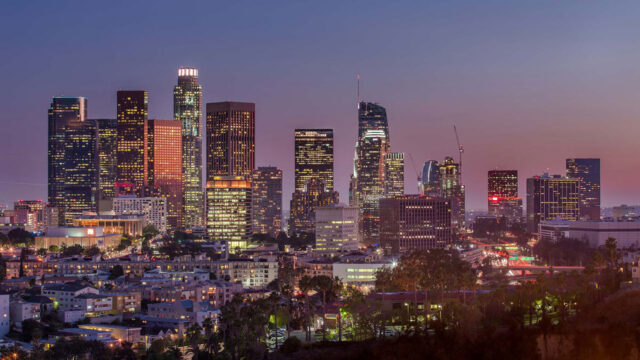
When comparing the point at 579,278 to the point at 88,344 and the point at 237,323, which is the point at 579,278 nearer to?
the point at 237,323

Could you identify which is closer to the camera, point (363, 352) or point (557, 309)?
point (363, 352)

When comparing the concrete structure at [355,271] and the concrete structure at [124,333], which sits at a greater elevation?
the concrete structure at [355,271]

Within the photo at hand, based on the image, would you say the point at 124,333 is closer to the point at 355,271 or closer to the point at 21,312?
the point at 21,312

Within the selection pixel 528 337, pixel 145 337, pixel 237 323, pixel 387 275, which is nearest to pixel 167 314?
pixel 145 337

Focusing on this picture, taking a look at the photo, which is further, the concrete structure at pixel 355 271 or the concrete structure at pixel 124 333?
the concrete structure at pixel 355 271

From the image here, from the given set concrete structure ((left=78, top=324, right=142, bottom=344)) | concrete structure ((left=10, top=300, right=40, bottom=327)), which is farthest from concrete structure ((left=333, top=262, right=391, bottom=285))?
concrete structure ((left=10, top=300, right=40, bottom=327))

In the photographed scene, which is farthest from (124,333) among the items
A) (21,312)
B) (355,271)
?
(355,271)

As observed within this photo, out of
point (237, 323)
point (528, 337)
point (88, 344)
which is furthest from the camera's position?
point (88, 344)

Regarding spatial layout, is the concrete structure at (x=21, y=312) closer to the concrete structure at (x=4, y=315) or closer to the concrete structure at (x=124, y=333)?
the concrete structure at (x=4, y=315)

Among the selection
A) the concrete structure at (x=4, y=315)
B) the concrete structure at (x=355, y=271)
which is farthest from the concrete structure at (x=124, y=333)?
the concrete structure at (x=355, y=271)

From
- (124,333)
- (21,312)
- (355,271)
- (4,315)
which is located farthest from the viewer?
(355,271)

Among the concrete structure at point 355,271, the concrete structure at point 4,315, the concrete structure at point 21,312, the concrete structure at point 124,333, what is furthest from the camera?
the concrete structure at point 355,271
